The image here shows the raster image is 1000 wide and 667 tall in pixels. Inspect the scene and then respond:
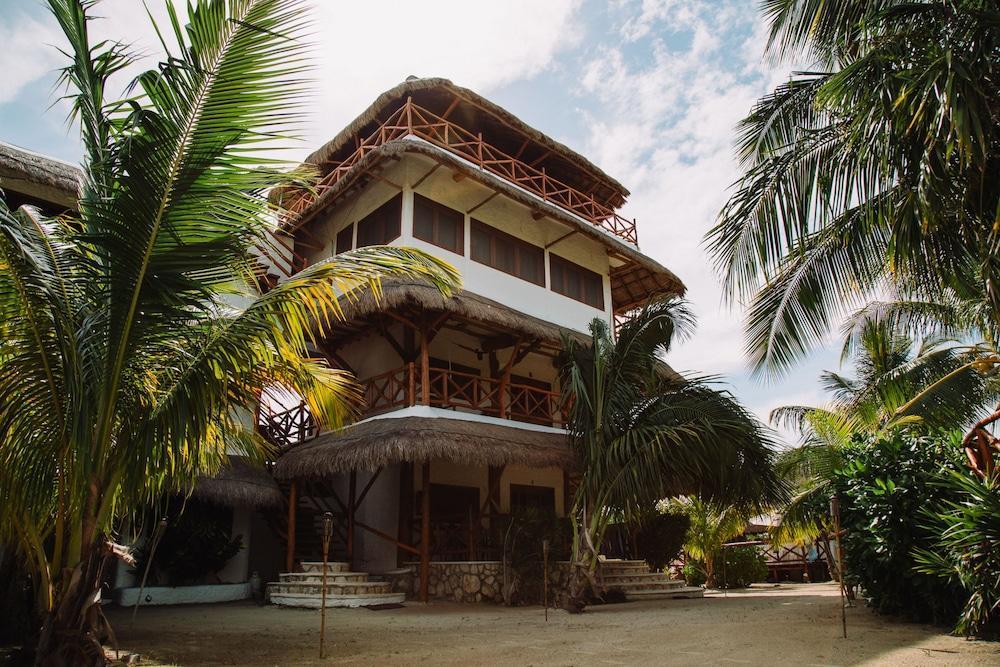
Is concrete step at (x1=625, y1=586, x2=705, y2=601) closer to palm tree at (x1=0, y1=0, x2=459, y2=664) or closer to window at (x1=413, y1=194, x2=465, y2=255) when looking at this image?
window at (x1=413, y1=194, x2=465, y2=255)

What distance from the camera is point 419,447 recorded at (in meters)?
9.41

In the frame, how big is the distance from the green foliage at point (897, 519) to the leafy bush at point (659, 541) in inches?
283

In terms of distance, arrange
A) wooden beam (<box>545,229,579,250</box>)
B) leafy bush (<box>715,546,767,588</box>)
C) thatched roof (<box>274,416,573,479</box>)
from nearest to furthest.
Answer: thatched roof (<box>274,416,573,479</box>)
wooden beam (<box>545,229,579,250</box>)
leafy bush (<box>715,546,767,588</box>)

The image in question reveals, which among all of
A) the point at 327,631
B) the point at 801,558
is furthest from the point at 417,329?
the point at 801,558

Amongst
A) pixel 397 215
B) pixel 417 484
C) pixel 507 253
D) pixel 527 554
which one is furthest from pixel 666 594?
pixel 397 215

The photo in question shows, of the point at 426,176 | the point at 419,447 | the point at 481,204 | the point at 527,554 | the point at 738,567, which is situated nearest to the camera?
the point at 419,447

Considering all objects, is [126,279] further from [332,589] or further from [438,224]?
[438,224]

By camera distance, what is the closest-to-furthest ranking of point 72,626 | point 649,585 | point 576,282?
point 72,626, point 649,585, point 576,282

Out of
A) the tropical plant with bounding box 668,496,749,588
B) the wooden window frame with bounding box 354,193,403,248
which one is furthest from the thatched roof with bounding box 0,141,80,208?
the tropical plant with bounding box 668,496,749,588

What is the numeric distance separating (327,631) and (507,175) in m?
9.24

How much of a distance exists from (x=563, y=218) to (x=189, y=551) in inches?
339

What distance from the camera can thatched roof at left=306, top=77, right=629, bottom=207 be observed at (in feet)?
41.8

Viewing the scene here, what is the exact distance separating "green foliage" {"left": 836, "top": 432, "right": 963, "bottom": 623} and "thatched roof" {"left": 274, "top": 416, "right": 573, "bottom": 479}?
15.1 ft

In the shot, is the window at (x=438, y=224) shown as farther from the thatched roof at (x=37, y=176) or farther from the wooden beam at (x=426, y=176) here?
the thatched roof at (x=37, y=176)
